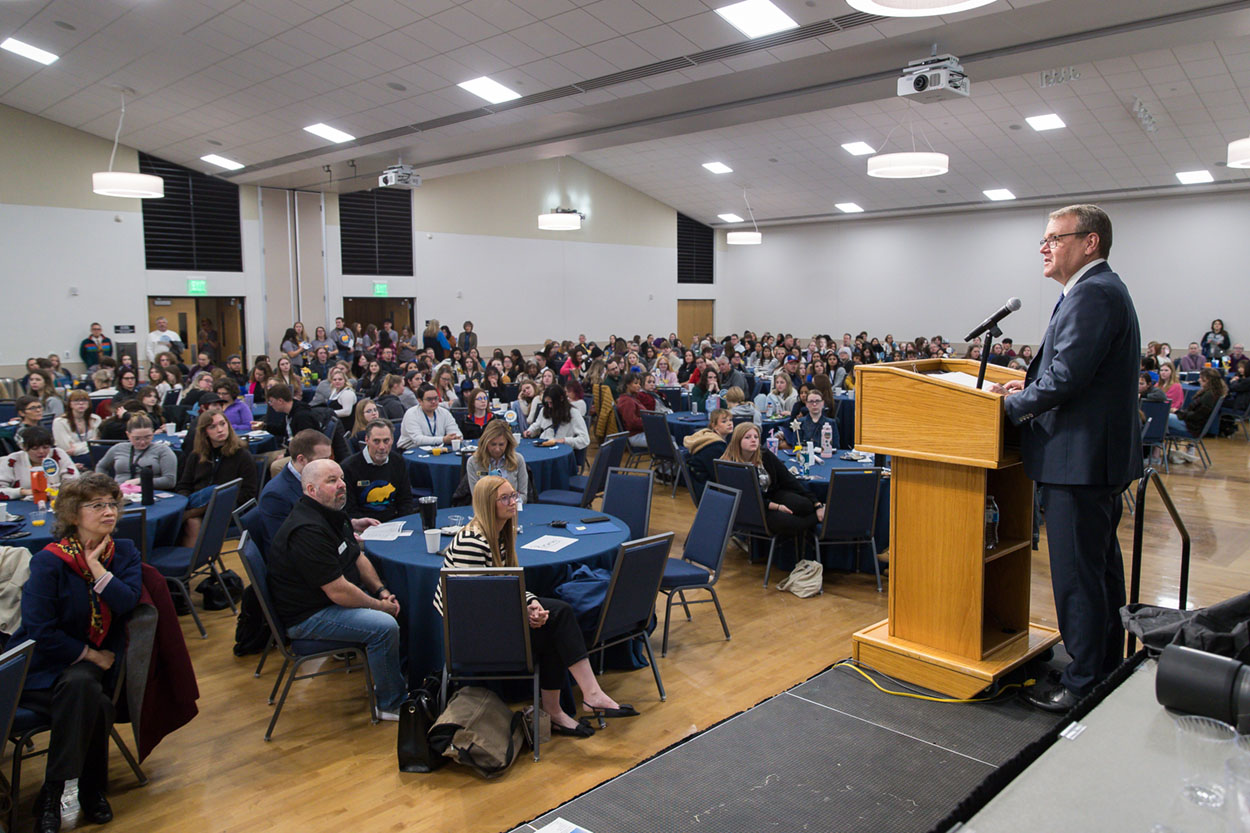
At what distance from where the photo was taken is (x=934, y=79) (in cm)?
694

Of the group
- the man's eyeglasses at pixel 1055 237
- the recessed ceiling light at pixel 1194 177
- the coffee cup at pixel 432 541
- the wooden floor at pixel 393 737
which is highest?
the recessed ceiling light at pixel 1194 177

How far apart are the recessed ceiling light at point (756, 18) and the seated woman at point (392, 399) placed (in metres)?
4.83

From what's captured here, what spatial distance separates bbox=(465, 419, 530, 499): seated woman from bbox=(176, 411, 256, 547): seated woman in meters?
1.59

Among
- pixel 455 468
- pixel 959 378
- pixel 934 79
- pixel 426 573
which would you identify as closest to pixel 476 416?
pixel 455 468

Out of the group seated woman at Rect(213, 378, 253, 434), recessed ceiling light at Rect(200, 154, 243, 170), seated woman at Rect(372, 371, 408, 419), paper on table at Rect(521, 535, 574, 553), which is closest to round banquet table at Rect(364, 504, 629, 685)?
paper on table at Rect(521, 535, 574, 553)

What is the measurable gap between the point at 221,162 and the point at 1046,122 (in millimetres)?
13720

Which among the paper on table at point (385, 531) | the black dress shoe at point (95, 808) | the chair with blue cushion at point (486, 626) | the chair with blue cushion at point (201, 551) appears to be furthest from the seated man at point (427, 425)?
the black dress shoe at point (95, 808)

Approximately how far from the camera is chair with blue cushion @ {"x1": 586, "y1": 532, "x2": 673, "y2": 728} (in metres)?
3.72

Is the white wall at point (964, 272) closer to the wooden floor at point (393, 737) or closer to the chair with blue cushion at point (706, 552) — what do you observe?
the wooden floor at point (393, 737)

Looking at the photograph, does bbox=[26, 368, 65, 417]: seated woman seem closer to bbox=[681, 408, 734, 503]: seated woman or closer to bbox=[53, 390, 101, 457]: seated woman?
bbox=[53, 390, 101, 457]: seated woman

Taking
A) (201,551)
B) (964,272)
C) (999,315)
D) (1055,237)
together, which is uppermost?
(964,272)

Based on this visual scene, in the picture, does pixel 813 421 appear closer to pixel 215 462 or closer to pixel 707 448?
pixel 707 448

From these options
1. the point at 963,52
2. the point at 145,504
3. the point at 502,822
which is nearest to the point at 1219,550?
the point at 963,52

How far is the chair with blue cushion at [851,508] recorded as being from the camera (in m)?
5.53
